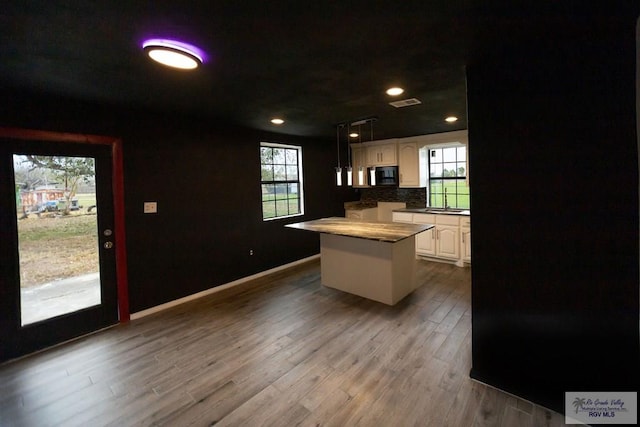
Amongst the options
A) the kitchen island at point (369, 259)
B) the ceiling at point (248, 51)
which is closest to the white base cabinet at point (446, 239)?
the kitchen island at point (369, 259)

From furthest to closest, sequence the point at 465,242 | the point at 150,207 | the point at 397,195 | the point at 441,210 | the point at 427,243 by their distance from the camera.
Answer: the point at 397,195 → the point at 441,210 → the point at 427,243 → the point at 465,242 → the point at 150,207

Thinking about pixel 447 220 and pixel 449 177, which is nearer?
pixel 447 220

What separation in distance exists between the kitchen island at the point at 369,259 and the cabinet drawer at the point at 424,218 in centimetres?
142

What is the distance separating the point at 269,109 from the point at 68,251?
96.0 inches

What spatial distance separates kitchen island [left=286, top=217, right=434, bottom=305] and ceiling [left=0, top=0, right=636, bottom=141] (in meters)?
1.40

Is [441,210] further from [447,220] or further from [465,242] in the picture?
[465,242]

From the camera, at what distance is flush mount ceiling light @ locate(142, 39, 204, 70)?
1.69 m

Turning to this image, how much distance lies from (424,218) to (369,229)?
2082 mm

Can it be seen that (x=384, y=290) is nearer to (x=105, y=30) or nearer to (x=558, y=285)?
(x=558, y=285)

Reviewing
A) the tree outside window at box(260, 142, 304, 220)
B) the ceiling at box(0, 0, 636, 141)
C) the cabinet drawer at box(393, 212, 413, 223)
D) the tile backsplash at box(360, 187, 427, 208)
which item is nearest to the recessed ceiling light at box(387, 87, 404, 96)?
the ceiling at box(0, 0, 636, 141)

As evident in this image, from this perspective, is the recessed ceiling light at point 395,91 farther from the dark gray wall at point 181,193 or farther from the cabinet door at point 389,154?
the cabinet door at point 389,154

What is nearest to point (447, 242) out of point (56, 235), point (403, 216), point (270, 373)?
point (403, 216)

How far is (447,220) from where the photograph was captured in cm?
493

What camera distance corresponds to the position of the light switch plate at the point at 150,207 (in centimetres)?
335
